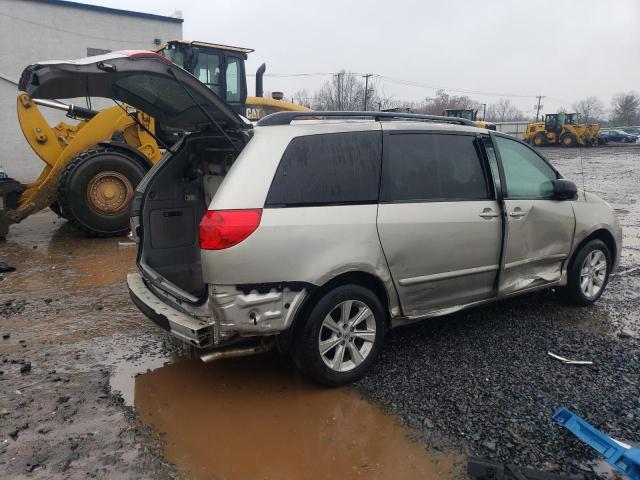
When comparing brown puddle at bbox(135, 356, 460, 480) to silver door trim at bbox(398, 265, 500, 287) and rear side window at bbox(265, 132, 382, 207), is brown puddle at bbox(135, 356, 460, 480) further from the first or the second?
rear side window at bbox(265, 132, 382, 207)

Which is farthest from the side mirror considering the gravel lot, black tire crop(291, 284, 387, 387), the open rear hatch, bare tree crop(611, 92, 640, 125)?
bare tree crop(611, 92, 640, 125)

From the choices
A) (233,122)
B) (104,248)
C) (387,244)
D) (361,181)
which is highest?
(233,122)

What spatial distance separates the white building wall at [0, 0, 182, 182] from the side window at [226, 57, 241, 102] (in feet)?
25.8

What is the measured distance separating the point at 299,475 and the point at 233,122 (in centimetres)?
233

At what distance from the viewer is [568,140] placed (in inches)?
1382

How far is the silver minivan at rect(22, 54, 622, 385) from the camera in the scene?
9.77 feet

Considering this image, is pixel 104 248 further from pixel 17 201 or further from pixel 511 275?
pixel 511 275

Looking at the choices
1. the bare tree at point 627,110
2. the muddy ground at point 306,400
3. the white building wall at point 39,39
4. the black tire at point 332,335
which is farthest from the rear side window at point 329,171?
the bare tree at point 627,110

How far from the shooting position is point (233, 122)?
3.40 m

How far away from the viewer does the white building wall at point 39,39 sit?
14.5m

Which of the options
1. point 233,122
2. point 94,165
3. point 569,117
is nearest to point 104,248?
point 94,165

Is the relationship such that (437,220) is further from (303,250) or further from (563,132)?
(563,132)

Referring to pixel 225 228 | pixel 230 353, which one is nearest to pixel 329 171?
pixel 225 228

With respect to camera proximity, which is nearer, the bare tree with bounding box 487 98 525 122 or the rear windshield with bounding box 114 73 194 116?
the rear windshield with bounding box 114 73 194 116
